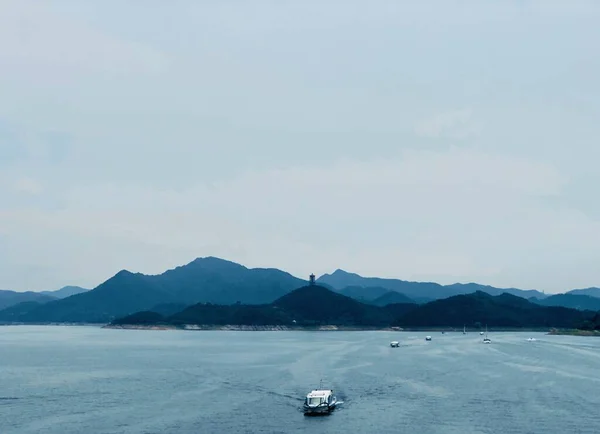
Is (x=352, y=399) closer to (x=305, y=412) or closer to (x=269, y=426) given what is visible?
(x=305, y=412)

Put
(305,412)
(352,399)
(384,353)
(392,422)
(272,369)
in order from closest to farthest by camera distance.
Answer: (392,422) → (305,412) → (352,399) → (272,369) → (384,353)

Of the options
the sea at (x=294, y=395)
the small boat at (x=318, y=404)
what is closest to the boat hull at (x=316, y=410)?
the small boat at (x=318, y=404)

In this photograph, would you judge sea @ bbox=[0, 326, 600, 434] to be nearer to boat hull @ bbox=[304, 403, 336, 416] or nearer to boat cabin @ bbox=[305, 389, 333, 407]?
boat hull @ bbox=[304, 403, 336, 416]

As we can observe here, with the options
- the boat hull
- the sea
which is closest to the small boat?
the boat hull

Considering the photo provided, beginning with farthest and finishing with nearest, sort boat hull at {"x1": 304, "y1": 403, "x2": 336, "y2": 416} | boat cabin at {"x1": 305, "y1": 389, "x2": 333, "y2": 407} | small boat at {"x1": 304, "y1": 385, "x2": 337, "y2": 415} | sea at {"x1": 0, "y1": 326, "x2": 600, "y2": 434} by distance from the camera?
boat cabin at {"x1": 305, "y1": 389, "x2": 333, "y2": 407} < small boat at {"x1": 304, "y1": 385, "x2": 337, "y2": 415} < boat hull at {"x1": 304, "y1": 403, "x2": 336, "y2": 416} < sea at {"x1": 0, "y1": 326, "x2": 600, "y2": 434}

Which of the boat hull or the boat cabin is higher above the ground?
the boat cabin

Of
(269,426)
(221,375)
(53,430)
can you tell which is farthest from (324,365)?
(53,430)

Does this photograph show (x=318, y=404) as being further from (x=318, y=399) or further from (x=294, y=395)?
(x=294, y=395)

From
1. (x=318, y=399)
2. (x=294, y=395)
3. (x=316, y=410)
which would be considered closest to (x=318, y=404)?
(x=318, y=399)
